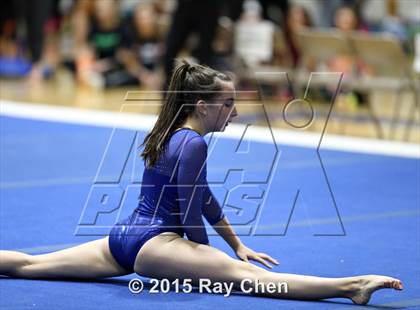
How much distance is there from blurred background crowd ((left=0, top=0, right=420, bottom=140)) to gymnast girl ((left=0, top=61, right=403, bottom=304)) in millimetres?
5623

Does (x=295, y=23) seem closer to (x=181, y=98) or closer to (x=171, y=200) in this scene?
(x=181, y=98)

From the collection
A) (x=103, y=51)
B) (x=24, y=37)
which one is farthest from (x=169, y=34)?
(x=24, y=37)

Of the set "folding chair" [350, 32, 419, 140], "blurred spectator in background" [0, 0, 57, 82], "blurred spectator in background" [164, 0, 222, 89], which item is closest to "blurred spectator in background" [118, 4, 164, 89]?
"blurred spectator in background" [0, 0, 57, 82]

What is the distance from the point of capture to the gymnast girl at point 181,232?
3.61 metres

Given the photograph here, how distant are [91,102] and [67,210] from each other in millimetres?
5363

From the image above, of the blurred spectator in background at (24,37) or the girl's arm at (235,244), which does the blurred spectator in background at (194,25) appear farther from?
the girl's arm at (235,244)

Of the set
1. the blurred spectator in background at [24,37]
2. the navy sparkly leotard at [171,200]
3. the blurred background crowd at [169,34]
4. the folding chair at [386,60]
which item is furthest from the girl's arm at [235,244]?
the blurred spectator in background at [24,37]

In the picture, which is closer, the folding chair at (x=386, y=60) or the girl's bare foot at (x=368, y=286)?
the girl's bare foot at (x=368, y=286)

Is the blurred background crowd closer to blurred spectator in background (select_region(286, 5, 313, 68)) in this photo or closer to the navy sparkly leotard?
blurred spectator in background (select_region(286, 5, 313, 68))

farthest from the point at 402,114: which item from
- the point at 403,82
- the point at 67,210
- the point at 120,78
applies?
the point at 67,210

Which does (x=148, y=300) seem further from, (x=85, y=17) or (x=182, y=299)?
(x=85, y=17)

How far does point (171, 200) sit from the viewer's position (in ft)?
12.1

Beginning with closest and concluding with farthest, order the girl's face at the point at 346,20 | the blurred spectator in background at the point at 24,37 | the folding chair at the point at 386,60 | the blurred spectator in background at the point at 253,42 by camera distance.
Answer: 1. the folding chair at the point at 386,60
2. the blurred spectator in background at the point at 253,42
3. the girl's face at the point at 346,20
4. the blurred spectator in background at the point at 24,37

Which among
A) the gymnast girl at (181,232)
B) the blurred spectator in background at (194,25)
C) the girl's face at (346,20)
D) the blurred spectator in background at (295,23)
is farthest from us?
the blurred spectator in background at (295,23)
